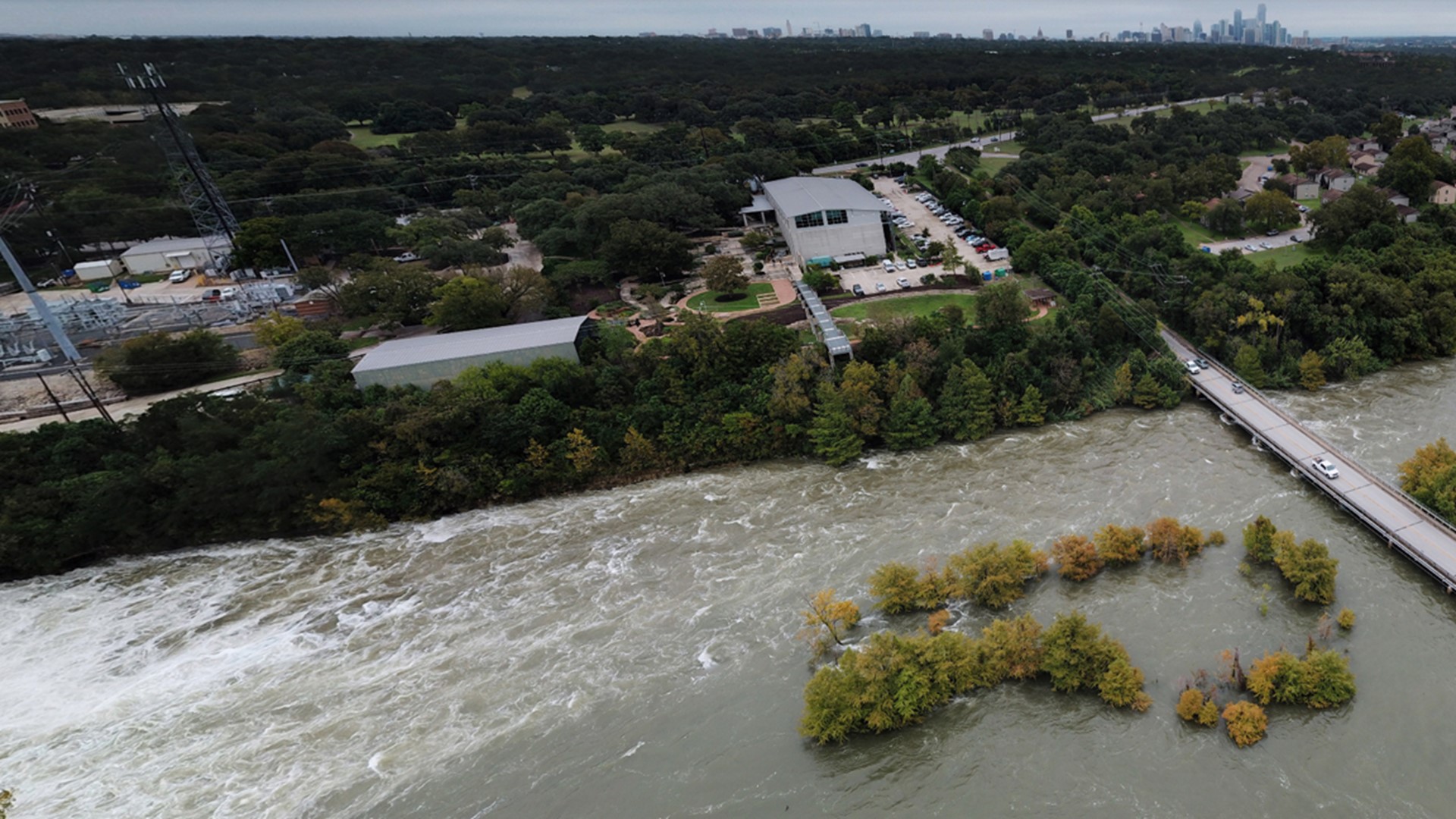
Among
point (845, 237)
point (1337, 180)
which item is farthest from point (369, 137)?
point (1337, 180)

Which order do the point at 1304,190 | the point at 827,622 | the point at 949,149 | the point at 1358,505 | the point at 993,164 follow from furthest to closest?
1. the point at 949,149
2. the point at 993,164
3. the point at 1304,190
4. the point at 1358,505
5. the point at 827,622

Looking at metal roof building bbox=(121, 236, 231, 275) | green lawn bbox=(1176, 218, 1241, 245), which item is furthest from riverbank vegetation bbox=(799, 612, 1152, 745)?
metal roof building bbox=(121, 236, 231, 275)

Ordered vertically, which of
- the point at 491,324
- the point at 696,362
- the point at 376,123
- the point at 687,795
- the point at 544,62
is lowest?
the point at 687,795

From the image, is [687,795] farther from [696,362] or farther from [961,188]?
[961,188]

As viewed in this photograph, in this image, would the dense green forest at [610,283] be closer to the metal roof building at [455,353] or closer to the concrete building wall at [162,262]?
the metal roof building at [455,353]

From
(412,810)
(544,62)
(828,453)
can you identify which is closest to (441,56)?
(544,62)

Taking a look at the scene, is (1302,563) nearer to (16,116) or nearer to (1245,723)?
(1245,723)
